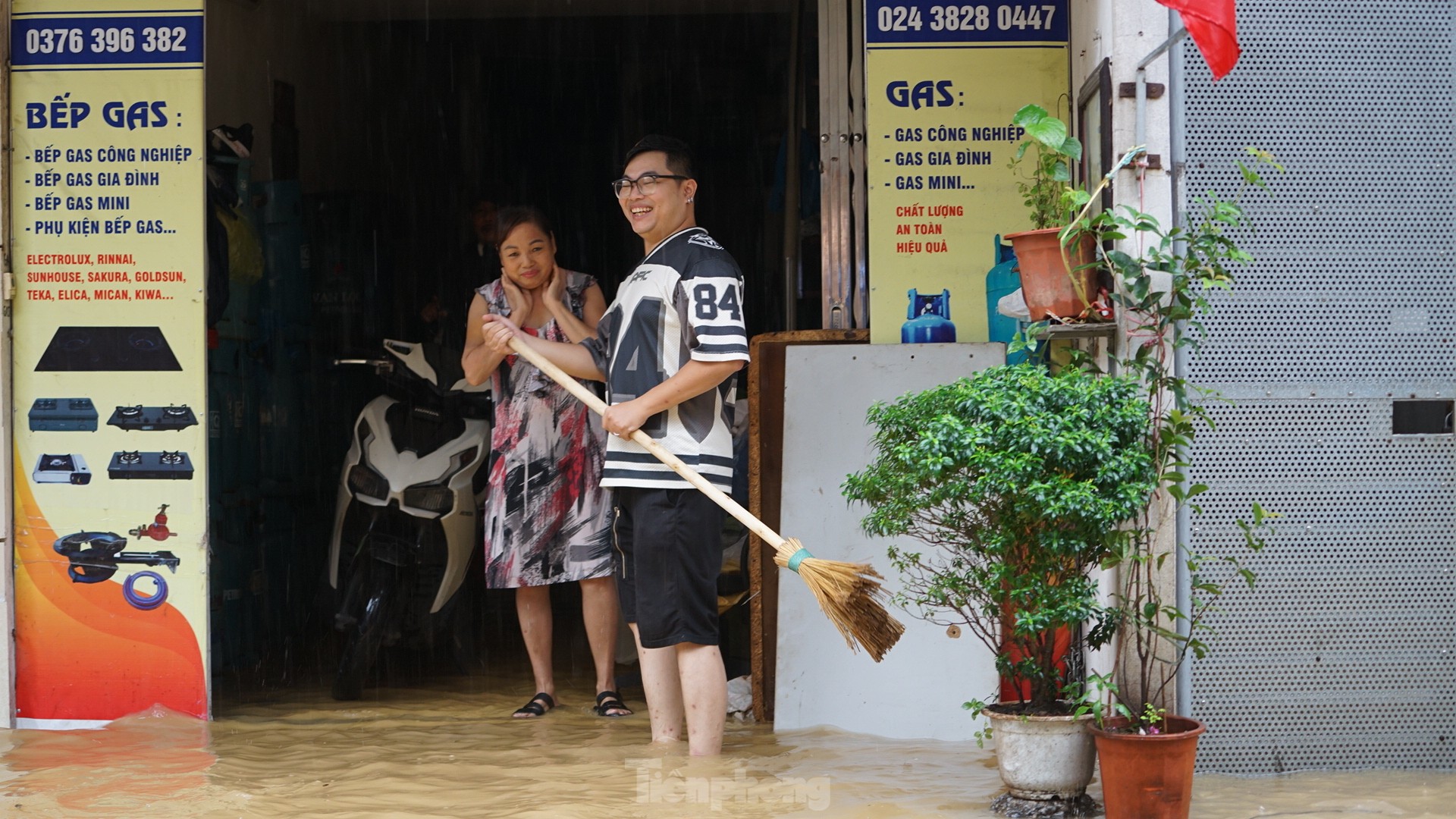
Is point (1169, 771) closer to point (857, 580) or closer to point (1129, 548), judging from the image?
point (1129, 548)

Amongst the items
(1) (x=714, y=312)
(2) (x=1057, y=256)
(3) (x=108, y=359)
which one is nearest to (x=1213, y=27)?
(2) (x=1057, y=256)

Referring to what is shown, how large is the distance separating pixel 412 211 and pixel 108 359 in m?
4.07

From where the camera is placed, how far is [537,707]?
17.1 feet

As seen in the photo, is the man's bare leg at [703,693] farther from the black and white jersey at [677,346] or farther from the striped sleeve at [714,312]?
the striped sleeve at [714,312]

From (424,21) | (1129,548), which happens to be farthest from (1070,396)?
(424,21)

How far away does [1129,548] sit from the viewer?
3855 millimetres

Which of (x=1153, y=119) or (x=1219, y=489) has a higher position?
(x=1153, y=119)

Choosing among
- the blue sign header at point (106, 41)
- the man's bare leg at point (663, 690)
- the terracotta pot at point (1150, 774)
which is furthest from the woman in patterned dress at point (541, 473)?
the terracotta pot at point (1150, 774)

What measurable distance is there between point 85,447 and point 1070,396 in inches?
139

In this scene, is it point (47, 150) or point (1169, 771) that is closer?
point (1169, 771)

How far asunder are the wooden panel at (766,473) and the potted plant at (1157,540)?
1.27m

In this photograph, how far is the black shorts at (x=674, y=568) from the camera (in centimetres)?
414

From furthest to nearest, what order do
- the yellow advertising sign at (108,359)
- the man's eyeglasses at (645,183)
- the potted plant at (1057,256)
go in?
the yellow advertising sign at (108,359) → the man's eyeglasses at (645,183) → the potted plant at (1057,256)

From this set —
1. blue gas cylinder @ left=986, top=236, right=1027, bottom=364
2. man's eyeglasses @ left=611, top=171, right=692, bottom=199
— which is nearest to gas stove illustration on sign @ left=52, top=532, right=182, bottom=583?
man's eyeglasses @ left=611, top=171, right=692, bottom=199
